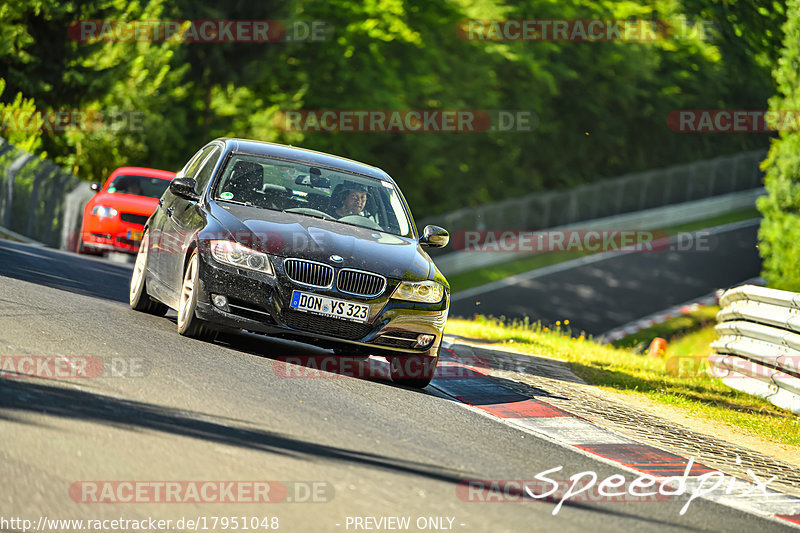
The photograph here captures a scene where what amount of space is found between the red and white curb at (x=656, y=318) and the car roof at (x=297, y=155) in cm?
2258

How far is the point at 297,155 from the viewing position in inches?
438

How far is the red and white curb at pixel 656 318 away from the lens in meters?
34.9

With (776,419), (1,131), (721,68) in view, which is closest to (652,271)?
(721,68)

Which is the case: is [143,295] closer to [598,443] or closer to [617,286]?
[598,443]

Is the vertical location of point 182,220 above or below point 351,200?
below

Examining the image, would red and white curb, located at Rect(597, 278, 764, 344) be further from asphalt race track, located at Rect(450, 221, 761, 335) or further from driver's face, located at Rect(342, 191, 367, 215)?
driver's face, located at Rect(342, 191, 367, 215)

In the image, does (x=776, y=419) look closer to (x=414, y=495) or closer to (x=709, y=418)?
(x=709, y=418)

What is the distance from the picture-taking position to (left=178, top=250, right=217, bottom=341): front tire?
31.3ft

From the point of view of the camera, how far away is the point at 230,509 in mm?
5461

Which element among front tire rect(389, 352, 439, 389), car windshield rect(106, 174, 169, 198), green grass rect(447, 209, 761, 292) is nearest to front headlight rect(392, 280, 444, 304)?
front tire rect(389, 352, 439, 389)

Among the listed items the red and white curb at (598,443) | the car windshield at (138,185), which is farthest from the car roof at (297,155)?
the car windshield at (138,185)

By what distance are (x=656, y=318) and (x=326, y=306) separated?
29518 millimetres

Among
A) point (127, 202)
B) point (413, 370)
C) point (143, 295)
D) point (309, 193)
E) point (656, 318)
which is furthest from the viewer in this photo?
point (656, 318)

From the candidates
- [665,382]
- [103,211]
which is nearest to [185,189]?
[665,382]
